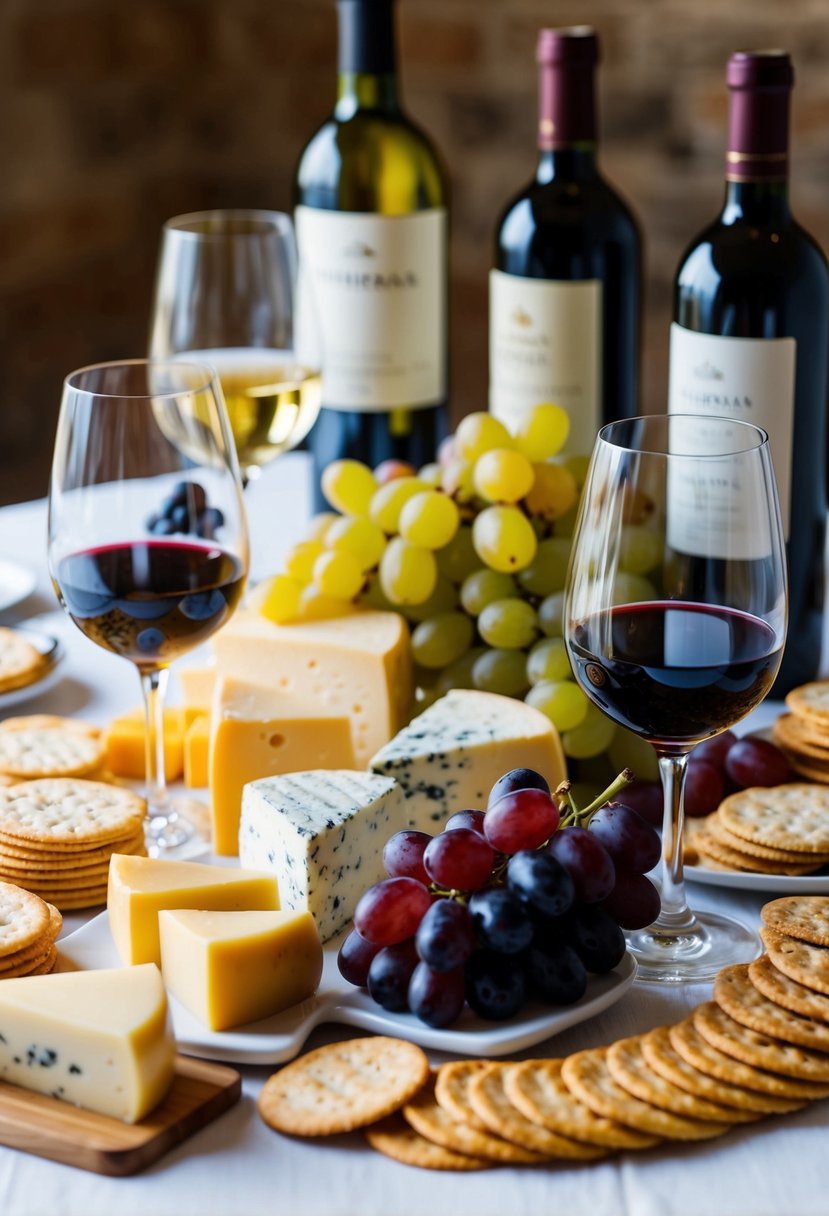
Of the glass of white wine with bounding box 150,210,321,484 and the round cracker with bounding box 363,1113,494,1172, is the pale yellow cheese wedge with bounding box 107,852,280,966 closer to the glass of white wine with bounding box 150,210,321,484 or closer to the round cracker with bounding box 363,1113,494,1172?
the round cracker with bounding box 363,1113,494,1172

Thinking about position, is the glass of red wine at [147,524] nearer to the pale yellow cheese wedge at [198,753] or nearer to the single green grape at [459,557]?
the pale yellow cheese wedge at [198,753]

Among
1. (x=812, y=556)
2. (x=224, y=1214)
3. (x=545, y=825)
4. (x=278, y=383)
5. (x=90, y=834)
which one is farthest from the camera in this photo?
(x=278, y=383)

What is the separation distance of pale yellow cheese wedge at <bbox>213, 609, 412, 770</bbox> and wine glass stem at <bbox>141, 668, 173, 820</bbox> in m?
0.07

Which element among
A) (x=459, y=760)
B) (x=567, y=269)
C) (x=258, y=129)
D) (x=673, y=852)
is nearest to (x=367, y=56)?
(x=567, y=269)

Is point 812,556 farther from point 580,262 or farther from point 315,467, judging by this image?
point 315,467

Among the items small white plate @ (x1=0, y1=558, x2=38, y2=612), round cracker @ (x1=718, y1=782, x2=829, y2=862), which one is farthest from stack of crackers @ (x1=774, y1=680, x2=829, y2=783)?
small white plate @ (x1=0, y1=558, x2=38, y2=612)

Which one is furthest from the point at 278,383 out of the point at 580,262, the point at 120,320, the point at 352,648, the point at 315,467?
the point at 120,320

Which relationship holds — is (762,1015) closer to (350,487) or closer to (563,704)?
(563,704)

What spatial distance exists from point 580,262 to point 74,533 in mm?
539

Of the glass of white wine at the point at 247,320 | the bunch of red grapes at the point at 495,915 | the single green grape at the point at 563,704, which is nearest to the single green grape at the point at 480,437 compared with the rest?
the single green grape at the point at 563,704

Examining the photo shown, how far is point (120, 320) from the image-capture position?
3.23 metres

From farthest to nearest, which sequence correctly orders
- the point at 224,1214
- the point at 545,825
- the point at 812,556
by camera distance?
the point at 812,556, the point at 545,825, the point at 224,1214

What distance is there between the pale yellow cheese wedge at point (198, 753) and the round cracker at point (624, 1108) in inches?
19.4

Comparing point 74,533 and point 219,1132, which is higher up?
point 74,533
